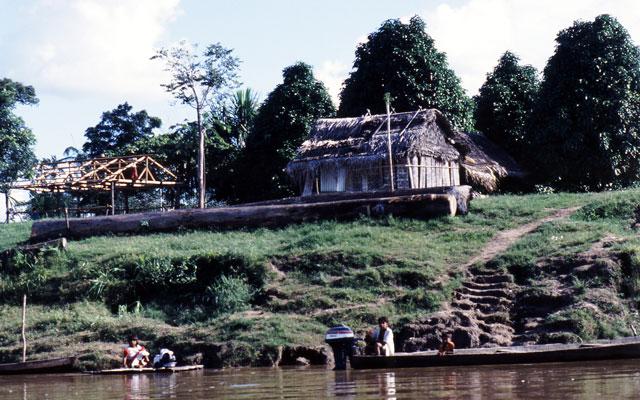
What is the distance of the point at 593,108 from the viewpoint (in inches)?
1410

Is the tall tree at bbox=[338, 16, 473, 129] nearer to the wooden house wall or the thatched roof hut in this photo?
the thatched roof hut

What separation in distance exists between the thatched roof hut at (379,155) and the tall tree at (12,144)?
13148 millimetres

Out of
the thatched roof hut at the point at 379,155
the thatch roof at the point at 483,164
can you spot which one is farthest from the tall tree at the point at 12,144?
the thatch roof at the point at 483,164

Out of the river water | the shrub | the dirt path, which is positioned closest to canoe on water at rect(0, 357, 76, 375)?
the river water

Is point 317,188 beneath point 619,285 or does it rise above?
above

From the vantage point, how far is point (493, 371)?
1559 centimetres

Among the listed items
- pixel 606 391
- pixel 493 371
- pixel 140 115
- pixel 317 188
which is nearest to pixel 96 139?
pixel 140 115

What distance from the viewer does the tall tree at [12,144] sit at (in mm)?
41781

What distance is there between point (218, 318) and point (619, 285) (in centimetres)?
884

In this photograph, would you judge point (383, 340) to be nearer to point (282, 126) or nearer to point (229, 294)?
point (229, 294)

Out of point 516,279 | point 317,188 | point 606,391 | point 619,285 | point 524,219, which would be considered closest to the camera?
point 606,391

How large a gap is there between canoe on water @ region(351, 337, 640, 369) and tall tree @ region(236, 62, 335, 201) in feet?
76.1

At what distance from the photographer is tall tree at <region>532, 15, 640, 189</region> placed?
35.8 metres

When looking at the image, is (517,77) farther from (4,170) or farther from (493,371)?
(493,371)
